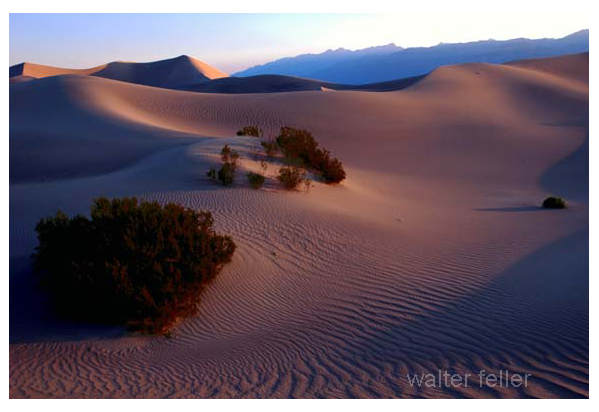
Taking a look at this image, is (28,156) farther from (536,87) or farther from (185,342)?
(536,87)

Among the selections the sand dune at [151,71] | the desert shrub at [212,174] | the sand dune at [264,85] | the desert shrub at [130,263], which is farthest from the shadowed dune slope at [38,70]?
the desert shrub at [130,263]

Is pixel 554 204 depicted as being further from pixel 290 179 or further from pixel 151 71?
pixel 151 71

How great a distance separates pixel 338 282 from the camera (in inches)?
271

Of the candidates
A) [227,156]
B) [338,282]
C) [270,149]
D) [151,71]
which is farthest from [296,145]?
[151,71]

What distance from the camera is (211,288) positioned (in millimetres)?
6664

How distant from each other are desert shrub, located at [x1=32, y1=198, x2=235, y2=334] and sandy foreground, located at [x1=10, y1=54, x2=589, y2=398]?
296 mm

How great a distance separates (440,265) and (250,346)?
400 centimetres

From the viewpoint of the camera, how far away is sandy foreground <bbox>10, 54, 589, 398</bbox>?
15.4ft

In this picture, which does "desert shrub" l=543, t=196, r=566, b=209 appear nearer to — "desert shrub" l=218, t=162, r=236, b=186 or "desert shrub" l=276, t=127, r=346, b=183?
"desert shrub" l=276, t=127, r=346, b=183

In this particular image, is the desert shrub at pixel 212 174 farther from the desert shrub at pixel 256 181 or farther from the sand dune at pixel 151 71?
the sand dune at pixel 151 71

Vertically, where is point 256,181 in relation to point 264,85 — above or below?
below

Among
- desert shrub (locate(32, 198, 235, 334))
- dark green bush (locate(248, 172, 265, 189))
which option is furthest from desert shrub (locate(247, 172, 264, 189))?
desert shrub (locate(32, 198, 235, 334))

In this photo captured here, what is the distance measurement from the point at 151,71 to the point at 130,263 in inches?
4181

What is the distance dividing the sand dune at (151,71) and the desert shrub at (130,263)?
3714 inches
